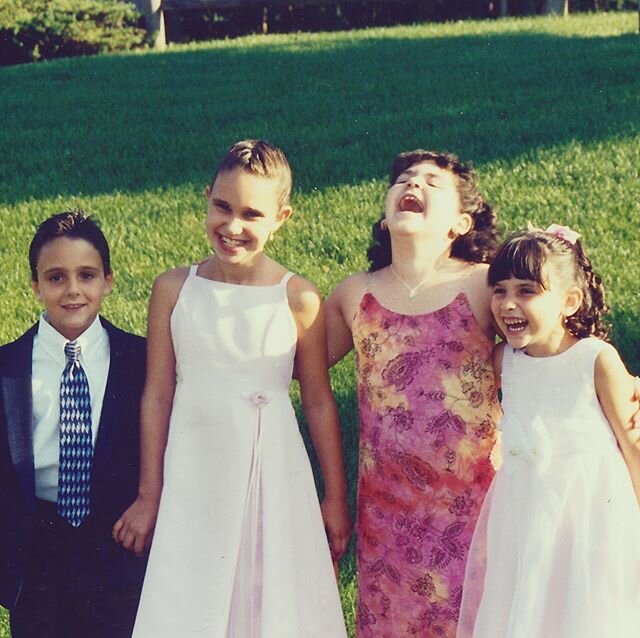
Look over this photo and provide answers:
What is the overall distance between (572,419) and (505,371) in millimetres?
249

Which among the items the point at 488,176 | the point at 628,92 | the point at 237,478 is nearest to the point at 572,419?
the point at 237,478

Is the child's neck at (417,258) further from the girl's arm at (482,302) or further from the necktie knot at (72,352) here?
the necktie knot at (72,352)

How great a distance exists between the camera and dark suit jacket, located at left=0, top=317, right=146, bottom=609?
10.6 ft

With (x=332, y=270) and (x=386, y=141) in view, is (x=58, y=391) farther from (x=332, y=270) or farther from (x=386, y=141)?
(x=386, y=141)

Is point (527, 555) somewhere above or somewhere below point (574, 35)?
below

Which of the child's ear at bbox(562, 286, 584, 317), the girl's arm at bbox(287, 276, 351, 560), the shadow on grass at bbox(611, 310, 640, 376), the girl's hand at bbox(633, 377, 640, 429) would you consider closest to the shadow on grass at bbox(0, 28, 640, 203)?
the shadow on grass at bbox(611, 310, 640, 376)

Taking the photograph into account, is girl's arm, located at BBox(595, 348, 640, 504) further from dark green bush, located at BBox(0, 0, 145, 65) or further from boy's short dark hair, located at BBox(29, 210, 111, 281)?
dark green bush, located at BBox(0, 0, 145, 65)

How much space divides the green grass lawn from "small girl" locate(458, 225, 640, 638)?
3.54 feet

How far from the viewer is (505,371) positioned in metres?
3.22

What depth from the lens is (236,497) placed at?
3217 mm

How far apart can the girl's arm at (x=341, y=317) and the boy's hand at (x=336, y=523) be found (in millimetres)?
426

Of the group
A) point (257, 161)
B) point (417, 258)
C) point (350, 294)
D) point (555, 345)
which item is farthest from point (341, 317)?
point (555, 345)

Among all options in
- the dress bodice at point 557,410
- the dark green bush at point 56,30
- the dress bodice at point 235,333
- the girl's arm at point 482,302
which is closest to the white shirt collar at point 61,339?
the dress bodice at point 235,333

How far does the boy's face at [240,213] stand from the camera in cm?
322
